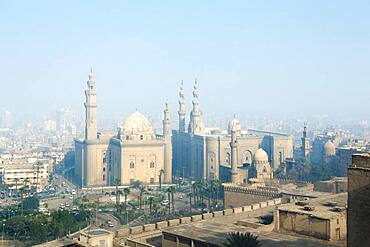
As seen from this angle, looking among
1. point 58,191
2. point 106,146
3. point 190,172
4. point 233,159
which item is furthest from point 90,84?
point 233,159

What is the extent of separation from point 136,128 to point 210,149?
33.1 feet

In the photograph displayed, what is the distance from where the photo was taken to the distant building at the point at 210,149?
64.4 m

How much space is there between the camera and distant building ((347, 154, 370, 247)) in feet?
39.0

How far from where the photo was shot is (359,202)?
474 inches

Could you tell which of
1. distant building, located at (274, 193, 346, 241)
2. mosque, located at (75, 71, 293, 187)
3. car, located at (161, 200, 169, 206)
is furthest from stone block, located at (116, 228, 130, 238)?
mosque, located at (75, 71, 293, 187)

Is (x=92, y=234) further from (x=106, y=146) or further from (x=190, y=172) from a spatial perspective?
(x=190, y=172)

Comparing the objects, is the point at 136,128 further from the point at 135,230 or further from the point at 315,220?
the point at 315,220

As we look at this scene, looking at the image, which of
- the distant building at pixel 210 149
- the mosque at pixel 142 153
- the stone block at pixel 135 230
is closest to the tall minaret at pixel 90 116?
the mosque at pixel 142 153

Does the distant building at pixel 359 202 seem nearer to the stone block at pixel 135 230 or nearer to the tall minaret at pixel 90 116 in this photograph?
the stone block at pixel 135 230

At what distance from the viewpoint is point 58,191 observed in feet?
200

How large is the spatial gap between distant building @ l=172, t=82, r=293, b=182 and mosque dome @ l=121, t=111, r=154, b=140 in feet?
25.8

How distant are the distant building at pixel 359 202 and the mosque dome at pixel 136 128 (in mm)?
48107

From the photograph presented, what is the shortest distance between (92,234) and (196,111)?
50.3 metres

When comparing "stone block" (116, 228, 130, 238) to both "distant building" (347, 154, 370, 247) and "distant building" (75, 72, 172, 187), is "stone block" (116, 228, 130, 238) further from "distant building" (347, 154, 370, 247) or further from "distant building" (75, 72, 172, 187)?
"distant building" (75, 72, 172, 187)
